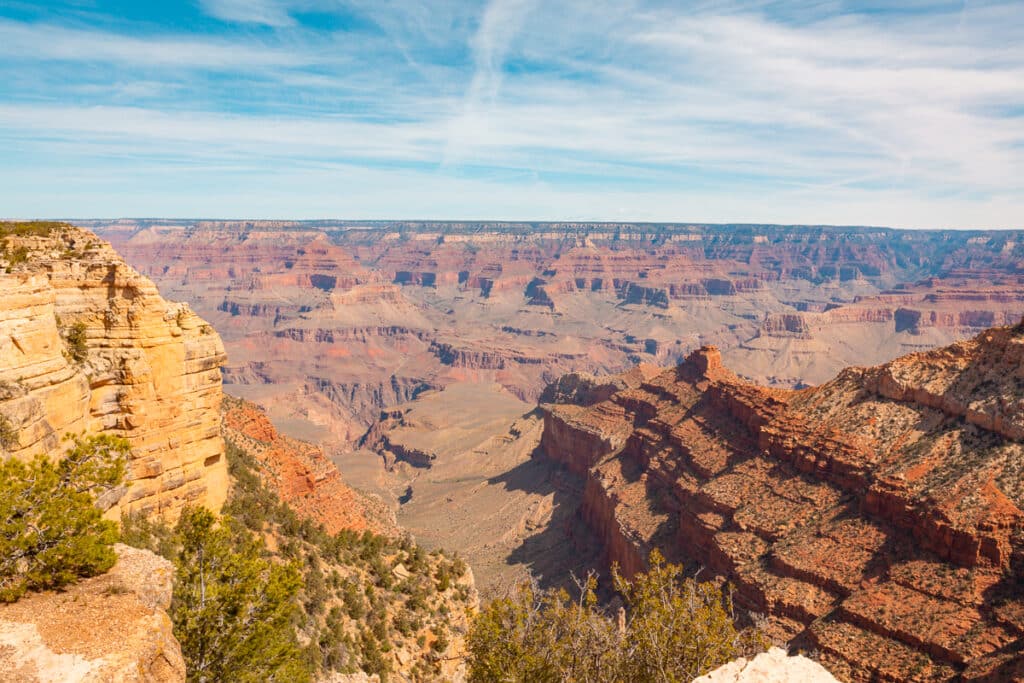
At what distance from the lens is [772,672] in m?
12.9

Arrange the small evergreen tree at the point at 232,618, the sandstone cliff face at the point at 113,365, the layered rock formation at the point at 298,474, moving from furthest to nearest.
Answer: the layered rock formation at the point at 298,474
the sandstone cliff face at the point at 113,365
the small evergreen tree at the point at 232,618

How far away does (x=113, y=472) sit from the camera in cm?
1576

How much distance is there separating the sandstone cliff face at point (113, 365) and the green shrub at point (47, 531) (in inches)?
126

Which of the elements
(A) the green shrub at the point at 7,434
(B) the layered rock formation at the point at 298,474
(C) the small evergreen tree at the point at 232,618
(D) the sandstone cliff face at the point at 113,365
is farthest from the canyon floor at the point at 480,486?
(A) the green shrub at the point at 7,434

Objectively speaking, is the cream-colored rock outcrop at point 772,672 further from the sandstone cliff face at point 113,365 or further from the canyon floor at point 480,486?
the canyon floor at point 480,486

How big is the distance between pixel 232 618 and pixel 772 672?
12.6 m

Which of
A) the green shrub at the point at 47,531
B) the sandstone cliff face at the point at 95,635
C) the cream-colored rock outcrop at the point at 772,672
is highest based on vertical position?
the green shrub at the point at 47,531

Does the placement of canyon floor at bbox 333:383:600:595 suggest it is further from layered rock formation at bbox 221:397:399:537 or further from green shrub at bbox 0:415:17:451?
green shrub at bbox 0:415:17:451

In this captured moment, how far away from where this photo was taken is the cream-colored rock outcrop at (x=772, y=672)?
12.7 metres

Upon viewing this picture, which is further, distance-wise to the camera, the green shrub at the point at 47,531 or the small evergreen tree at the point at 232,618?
the small evergreen tree at the point at 232,618

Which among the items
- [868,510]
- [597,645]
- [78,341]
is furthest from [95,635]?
[868,510]

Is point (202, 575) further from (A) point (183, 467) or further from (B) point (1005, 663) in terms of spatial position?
(B) point (1005, 663)

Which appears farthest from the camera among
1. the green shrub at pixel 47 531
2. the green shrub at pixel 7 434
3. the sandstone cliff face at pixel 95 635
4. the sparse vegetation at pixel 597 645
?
the sparse vegetation at pixel 597 645

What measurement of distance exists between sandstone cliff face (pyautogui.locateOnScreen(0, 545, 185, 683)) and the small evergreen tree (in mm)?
1411
